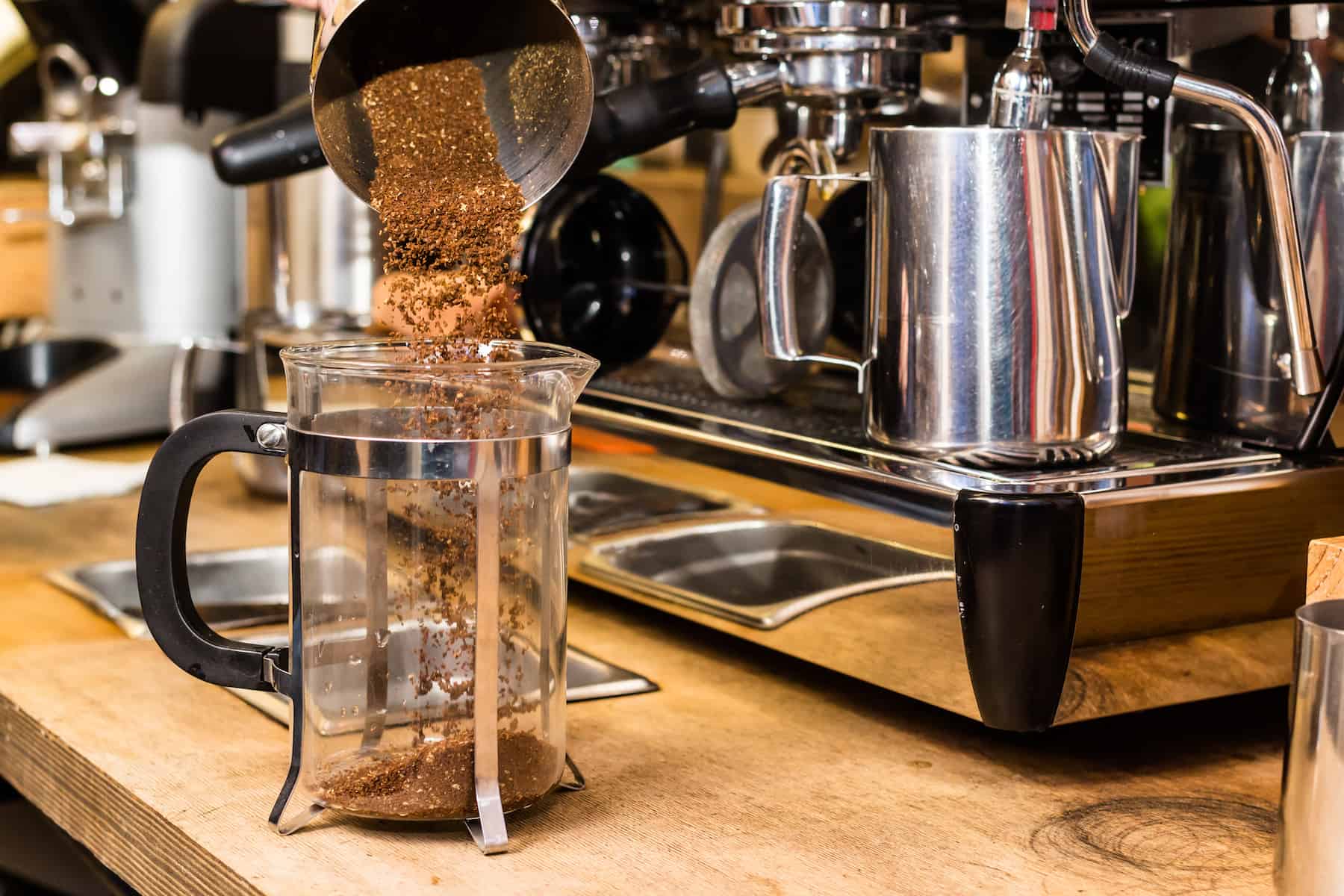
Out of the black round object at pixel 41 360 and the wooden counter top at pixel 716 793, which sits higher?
the black round object at pixel 41 360

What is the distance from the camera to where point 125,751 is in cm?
63

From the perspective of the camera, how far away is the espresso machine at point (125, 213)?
4.24 feet

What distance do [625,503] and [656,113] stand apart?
7.4 inches

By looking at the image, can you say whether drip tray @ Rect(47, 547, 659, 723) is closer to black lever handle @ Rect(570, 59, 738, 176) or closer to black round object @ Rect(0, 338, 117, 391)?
black lever handle @ Rect(570, 59, 738, 176)

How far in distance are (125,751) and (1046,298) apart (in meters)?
0.39

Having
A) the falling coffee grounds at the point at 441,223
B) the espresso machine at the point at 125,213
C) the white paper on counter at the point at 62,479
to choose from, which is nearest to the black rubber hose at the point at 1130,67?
the falling coffee grounds at the point at 441,223

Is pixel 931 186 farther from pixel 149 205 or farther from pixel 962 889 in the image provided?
pixel 149 205

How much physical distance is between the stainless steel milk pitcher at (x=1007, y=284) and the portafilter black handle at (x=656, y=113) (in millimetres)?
123

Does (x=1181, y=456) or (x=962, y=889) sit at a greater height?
(x=1181, y=456)

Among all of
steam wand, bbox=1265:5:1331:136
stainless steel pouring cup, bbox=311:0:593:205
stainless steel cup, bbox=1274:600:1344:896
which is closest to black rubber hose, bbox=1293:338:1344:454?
steam wand, bbox=1265:5:1331:136

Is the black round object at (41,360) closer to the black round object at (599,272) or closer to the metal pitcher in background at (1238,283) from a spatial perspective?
the black round object at (599,272)

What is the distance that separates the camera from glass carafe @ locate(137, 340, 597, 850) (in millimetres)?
533

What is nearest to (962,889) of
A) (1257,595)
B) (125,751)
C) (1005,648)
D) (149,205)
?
A: (1005,648)

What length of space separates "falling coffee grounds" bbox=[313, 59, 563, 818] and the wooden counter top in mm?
19
